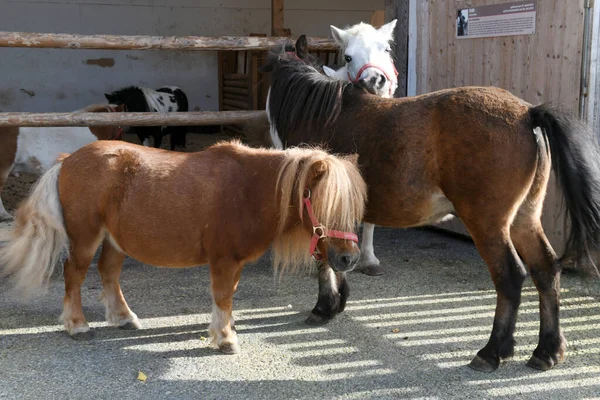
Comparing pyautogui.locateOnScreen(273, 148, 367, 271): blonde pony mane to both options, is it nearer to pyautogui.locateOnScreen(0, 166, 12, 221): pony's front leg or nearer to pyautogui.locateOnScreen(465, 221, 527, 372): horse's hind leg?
pyautogui.locateOnScreen(465, 221, 527, 372): horse's hind leg

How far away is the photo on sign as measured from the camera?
5.92m

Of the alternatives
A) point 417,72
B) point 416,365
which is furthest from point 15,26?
point 416,365

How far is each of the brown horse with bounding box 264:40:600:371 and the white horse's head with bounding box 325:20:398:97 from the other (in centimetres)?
89

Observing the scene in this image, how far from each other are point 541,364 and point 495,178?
1.08 meters

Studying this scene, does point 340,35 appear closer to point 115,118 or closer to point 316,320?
point 115,118

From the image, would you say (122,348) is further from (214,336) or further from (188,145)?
(188,145)

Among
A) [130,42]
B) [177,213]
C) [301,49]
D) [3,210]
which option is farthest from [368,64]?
[3,210]

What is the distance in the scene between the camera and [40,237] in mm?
3725

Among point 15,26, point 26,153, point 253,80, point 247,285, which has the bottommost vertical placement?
point 247,285

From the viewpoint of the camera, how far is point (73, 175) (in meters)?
3.72

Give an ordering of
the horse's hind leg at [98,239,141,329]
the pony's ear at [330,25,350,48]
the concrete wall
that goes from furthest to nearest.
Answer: the concrete wall → the pony's ear at [330,25,350,48] → the horse's hind leg at [98,239,141,329]

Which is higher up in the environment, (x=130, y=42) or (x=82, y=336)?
(x=130, y=42)

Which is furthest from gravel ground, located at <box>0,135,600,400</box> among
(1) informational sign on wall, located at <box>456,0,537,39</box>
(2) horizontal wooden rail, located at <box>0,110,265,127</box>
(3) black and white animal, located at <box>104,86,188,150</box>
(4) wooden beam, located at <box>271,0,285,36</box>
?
(3) black and white animal, located at <box>104,86,188,150</box>

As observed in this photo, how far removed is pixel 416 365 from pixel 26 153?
5.76 m
